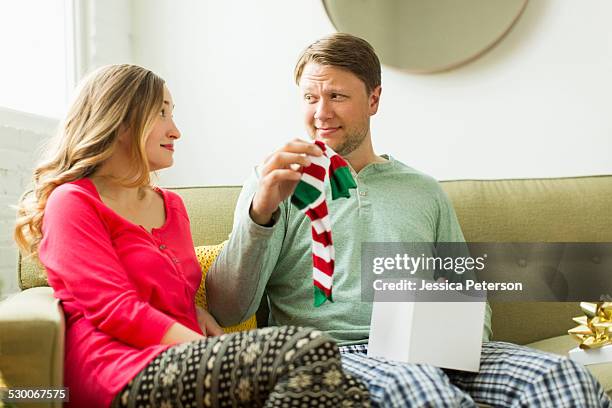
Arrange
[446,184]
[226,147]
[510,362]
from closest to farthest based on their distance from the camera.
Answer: [510,362] < [446,184] < [226,147]

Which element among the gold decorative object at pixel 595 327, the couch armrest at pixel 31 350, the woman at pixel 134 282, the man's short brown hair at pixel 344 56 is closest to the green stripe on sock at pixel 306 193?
the woman at pixel 134 282

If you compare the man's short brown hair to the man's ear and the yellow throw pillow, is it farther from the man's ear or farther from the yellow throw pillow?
the yellow throw pillow

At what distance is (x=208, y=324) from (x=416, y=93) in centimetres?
123

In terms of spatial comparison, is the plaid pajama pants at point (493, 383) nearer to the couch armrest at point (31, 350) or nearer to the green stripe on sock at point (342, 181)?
the green stripe on sock at point (342, 181)

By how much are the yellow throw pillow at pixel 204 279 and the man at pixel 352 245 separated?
6 centimetres

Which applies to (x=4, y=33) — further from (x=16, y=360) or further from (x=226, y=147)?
(x=16, y=360)

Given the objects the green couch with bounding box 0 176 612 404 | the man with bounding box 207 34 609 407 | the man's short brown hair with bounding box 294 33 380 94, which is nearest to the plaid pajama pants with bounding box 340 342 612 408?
the man with bounding box 207 34 609 407

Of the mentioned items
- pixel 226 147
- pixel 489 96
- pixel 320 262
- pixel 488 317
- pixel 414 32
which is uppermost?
pixel 414 32

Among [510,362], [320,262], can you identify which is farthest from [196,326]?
[510,362]

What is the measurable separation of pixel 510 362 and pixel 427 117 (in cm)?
124

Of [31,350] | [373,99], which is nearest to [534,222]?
[373,99]

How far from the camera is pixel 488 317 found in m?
1.76

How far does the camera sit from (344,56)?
5.97 ft

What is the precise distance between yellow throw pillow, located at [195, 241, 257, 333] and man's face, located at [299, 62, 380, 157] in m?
0.35
